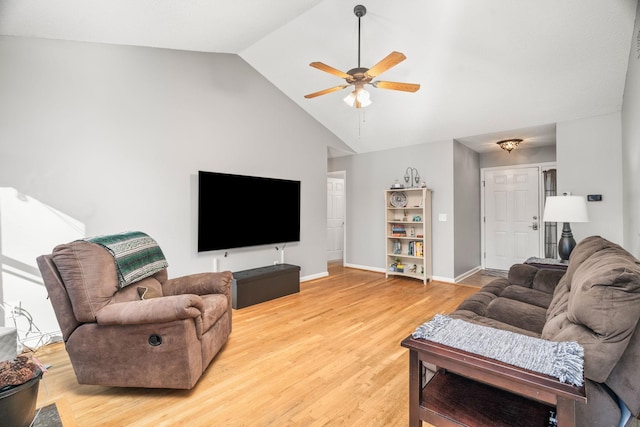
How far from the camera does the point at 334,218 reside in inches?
272

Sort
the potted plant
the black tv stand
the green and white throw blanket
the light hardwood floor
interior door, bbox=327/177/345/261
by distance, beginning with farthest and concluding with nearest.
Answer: interior door, bbox=327/177/345/261 → the black tv stand → the green and white throw blanket → the light hardwood floor → the potted plant

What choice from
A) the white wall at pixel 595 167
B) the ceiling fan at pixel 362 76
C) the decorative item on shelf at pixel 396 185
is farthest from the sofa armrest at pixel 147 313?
the white wall at pixel 595 167

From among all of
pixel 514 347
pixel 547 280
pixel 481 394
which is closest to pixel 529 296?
pixel 547 280

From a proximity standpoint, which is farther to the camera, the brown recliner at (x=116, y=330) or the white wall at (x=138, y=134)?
the white wall at (x=138, y=134)

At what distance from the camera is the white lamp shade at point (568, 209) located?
3023 millimetres

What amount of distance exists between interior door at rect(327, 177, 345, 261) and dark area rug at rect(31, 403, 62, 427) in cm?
580

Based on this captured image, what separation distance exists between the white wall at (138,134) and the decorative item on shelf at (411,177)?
6.95 ft

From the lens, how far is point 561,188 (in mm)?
4031

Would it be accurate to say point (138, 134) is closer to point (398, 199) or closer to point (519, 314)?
point (519, 314)

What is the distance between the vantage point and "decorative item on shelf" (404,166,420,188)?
5.30 metres

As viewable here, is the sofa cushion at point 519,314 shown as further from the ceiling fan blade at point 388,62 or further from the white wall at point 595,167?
the white wall at point 595,167

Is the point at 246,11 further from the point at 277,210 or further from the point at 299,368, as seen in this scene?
the point at 299,368

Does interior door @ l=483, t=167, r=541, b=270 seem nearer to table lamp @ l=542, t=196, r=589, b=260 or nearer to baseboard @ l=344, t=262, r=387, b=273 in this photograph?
baseboard @ l=344, t=262, r=387, b=273

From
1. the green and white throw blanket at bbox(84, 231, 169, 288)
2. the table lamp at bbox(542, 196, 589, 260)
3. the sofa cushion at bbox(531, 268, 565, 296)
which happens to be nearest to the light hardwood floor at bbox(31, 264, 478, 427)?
the green and white throw blanket at bbox(84, 231, 169, 288)
